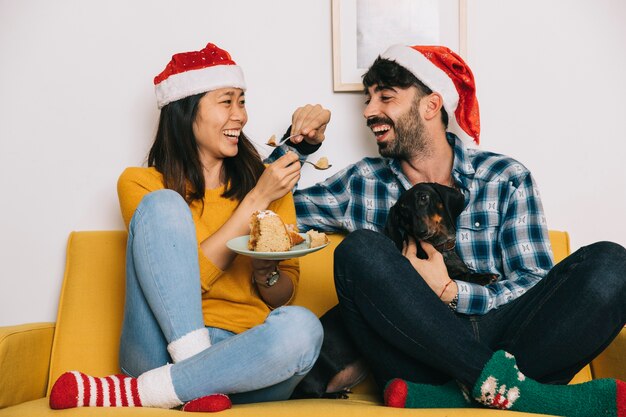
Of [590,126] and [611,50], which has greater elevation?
[611,50]

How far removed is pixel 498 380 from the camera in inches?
61.2

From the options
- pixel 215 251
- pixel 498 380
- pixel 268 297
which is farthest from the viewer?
pixel 268 297

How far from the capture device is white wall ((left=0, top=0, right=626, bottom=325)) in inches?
98.1

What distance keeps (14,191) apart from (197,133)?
2.80 ft

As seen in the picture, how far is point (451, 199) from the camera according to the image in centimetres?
205

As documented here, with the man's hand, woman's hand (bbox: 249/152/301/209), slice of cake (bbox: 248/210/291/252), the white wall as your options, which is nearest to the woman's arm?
woman's hand (bbox: 249/152/301/209)

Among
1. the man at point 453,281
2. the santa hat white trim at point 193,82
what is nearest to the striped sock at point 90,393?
the man at point 453,281

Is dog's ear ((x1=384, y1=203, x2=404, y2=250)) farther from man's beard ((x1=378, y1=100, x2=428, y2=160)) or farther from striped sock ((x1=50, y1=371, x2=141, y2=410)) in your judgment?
striped sock ((x1=50, y1=371, x2=141, y2=410))

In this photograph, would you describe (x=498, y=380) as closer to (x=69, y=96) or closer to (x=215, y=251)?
(x=215, y=251)

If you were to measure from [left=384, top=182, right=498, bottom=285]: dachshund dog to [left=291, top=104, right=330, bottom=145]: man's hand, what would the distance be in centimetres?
40

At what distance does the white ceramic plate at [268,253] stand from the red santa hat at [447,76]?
740mm

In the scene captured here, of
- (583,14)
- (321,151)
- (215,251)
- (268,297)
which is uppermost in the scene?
(583,14)

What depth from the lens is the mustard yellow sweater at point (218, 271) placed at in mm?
1951

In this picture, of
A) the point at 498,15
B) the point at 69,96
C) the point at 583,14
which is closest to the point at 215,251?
the point at 69,96
